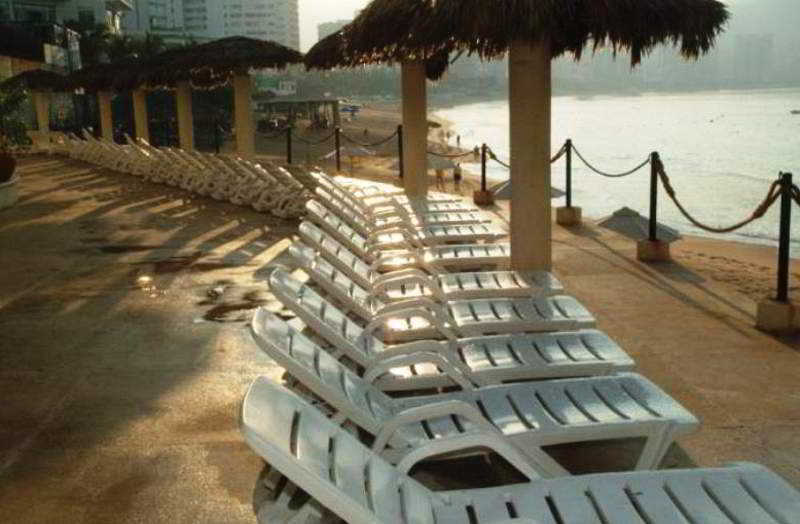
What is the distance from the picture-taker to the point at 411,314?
485 centimetres

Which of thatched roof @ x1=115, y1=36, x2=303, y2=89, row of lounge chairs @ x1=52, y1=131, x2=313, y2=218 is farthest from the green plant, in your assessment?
thatched roof @ x1=115, y1=36, x2=303, y2=89

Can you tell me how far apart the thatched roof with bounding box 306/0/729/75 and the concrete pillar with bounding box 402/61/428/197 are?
3866mm

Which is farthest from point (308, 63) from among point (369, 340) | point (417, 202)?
point (369, 340)

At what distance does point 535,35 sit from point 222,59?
10.7m

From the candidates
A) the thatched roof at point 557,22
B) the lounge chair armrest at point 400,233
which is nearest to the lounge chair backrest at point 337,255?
the lounge chair armrest at point 400,233

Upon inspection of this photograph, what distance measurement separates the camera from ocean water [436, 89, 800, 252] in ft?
98.3

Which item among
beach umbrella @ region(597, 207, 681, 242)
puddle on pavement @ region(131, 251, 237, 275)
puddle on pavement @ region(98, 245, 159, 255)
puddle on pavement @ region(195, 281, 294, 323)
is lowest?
beach umbrella @ region(597, 207, 681, 242)

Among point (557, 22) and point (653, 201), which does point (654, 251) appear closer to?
point (653, 201)

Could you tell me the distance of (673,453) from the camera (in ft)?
13.8

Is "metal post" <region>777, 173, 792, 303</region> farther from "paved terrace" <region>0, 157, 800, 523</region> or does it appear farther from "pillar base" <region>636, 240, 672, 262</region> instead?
"pillar base" <region>636, 240, 672, 262</region>

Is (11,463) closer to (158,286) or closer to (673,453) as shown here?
(673,453)

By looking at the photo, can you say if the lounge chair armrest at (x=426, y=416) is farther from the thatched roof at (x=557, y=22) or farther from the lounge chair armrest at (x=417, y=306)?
the thatched roof at (x=557, y=22)

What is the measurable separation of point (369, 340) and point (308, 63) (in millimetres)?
9212

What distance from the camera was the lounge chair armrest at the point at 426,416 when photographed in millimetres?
3279
